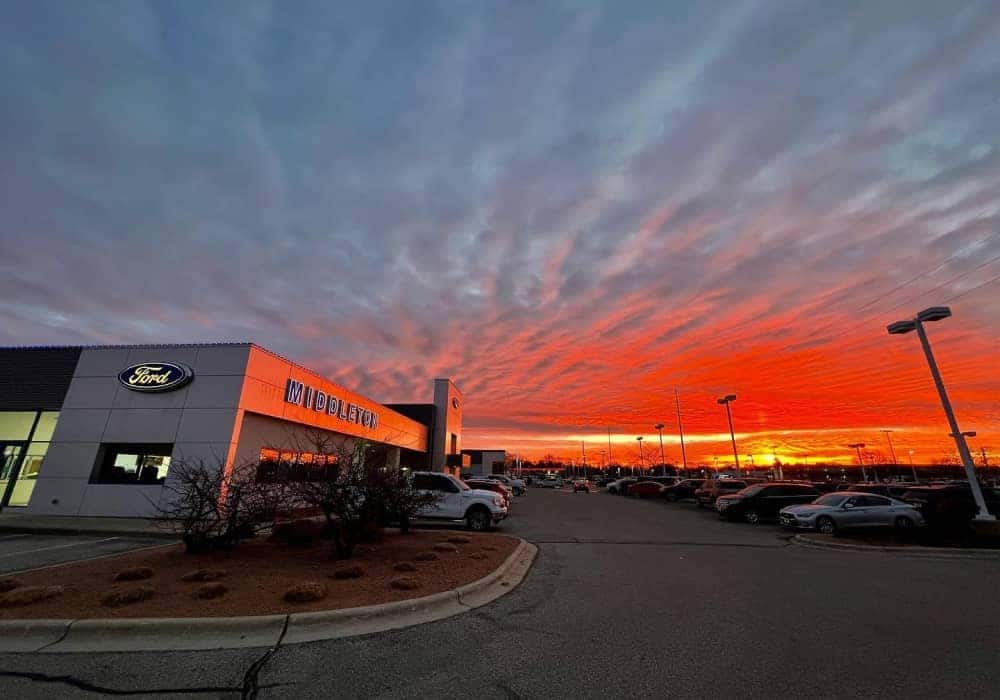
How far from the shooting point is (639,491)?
38.4 m

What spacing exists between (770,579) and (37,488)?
2389 centimetres

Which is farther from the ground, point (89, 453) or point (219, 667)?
point (89, 453)

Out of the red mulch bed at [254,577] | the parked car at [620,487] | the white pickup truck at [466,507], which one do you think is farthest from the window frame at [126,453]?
the parked car at [620,487]

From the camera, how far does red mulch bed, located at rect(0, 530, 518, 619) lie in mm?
5660

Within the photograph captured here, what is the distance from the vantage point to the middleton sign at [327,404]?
67.5 feet

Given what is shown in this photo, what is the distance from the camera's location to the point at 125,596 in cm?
589

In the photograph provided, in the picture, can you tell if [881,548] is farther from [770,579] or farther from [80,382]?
[80,382]

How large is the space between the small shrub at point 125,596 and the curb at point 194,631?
2.31ft

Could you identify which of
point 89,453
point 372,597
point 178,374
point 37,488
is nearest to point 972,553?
point 372,597

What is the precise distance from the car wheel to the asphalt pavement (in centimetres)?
685

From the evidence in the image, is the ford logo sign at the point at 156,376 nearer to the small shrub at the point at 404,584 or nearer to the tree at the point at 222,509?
the tree at the point at 222,509

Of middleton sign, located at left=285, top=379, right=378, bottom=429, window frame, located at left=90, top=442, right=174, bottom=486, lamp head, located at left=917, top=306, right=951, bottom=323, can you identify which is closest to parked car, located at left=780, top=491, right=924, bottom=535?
lamp head, located at left=917, top=306, right=951, bottom=323

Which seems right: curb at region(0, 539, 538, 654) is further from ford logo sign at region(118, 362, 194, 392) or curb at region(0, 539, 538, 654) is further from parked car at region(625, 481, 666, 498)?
parked car at region(625, 481, 666, 498)

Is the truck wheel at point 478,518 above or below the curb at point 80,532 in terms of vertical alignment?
above
